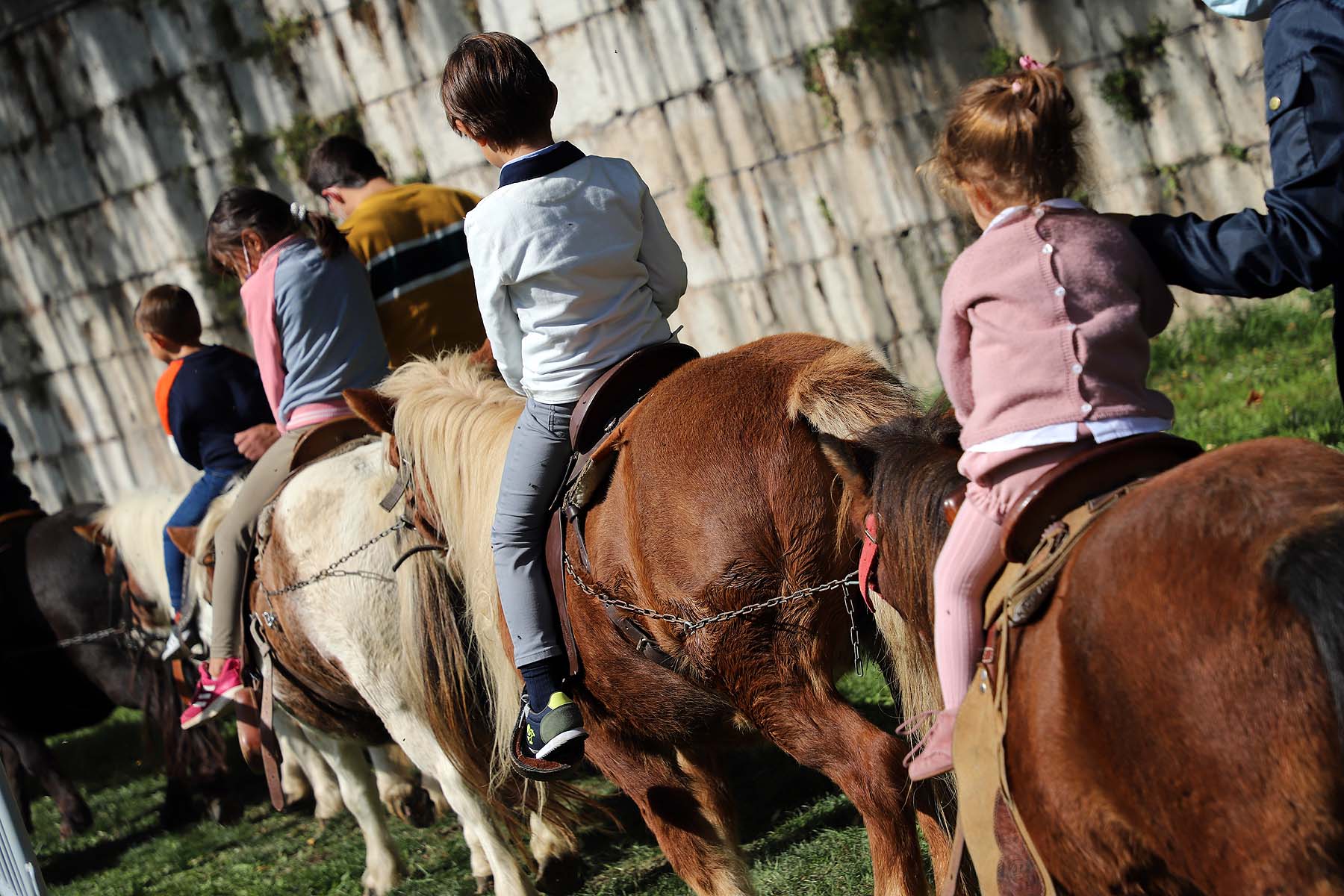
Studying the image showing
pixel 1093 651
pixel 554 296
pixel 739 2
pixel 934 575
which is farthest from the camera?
pixel 739 2

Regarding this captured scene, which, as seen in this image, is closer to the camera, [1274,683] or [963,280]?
[1274,683]

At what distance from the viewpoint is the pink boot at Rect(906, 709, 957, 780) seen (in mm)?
2279

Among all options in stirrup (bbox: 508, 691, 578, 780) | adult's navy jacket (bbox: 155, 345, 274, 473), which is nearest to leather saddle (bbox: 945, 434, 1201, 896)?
Answer: stirrup (bbox: 508, 691, 578, 780)

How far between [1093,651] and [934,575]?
502 mm

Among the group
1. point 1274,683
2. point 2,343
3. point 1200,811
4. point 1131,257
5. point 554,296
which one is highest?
point 2,343

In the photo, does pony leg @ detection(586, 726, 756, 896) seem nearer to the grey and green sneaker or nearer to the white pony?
the grey and green sneaker

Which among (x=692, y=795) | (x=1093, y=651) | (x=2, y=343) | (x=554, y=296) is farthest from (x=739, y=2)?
(x=2, y=343)

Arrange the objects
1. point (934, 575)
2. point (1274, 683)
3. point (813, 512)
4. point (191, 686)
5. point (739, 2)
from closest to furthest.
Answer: point (1274, 683)
point (934, 575)
point (813, 512)
point (191, 686)
point (739, 2)

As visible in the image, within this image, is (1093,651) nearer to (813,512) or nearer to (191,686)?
(813,512)

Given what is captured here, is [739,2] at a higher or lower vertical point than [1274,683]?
higher

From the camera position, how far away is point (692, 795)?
331 cm

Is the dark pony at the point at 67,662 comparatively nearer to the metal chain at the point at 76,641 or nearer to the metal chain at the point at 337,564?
the metal chain at the point at 76,641

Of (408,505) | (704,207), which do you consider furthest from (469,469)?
(704,207)

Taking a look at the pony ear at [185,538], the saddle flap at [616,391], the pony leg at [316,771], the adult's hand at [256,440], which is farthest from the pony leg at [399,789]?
the saddle flap at [616,391]
